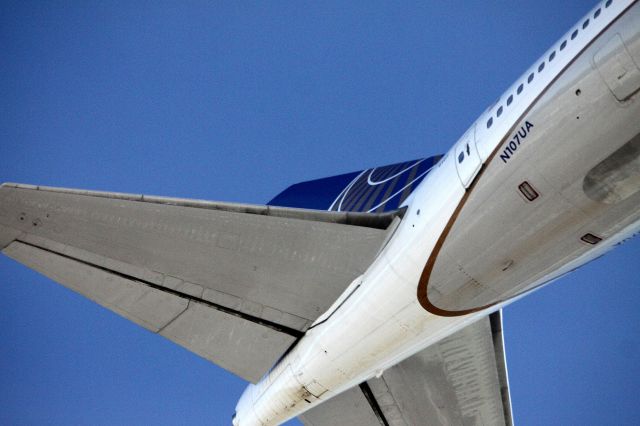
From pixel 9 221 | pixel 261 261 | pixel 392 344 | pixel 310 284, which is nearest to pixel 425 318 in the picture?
pixel 392 344

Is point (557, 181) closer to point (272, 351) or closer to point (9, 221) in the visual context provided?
point (272, 351)

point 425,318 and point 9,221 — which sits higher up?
point 9,221

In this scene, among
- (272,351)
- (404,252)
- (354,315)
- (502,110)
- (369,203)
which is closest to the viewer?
(502,110)

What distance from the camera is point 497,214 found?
798 centimetres

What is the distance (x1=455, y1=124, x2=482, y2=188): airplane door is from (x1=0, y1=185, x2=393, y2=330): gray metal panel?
5.93 ft

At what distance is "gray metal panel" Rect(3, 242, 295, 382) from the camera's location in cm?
1084

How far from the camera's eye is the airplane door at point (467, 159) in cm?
819

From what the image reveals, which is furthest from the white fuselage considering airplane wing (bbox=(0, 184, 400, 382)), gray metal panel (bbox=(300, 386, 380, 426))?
gray metal panel (bbox=(300, 386, 380, 426))

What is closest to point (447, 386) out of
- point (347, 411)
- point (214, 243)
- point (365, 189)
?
point (347, 411)

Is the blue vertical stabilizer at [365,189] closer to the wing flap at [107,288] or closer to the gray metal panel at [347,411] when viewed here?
the gray metal panel at [347,411]

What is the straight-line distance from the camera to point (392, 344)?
9.98 metres

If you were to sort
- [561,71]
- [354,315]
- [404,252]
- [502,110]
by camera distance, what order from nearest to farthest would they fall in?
[561,71] < [502,110] < [404,252] < [354,315]

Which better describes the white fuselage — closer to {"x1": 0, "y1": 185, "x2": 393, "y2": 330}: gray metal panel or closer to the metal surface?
the metal surface

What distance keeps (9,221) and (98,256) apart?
5.27 ft
